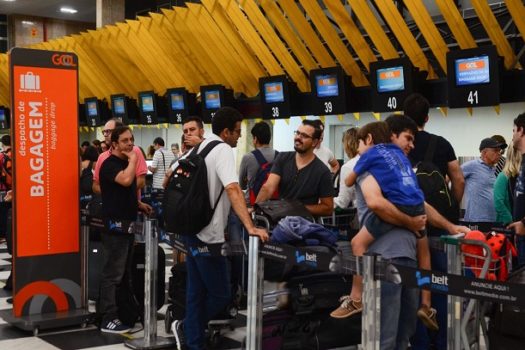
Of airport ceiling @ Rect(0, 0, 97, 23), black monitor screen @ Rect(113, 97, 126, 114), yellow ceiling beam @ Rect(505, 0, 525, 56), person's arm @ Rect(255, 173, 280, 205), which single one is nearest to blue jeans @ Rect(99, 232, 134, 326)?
person's arm @ Rect(255, 173, 280, 205)

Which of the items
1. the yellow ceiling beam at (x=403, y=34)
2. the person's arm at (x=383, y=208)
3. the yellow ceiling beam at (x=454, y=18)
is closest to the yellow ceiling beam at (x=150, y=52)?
the yellow ceiling beam at (x=403, y=34)

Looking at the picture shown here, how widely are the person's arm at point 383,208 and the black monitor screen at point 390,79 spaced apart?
7.67 metres

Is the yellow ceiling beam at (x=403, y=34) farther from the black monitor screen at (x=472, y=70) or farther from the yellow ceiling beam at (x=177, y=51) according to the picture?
the yellow ceiling beam at (x=177, y=51)

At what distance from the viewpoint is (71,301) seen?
6.57 metres

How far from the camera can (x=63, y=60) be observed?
6.50 m

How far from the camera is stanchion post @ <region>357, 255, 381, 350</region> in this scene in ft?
12.3

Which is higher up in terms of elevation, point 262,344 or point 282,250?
point 282,250

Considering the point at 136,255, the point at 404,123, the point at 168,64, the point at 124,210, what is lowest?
the point at 136,255

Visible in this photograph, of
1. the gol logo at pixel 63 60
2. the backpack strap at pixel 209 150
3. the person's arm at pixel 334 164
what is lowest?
the person's arm at pixel 334 164

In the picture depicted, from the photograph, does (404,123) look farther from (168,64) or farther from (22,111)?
(168,64)

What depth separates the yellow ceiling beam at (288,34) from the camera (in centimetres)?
1400

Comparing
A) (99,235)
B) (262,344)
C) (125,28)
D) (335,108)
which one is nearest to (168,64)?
(125,28)

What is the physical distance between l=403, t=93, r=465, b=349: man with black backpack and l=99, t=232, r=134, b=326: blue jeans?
2.45 metres

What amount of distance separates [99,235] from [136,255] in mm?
783
